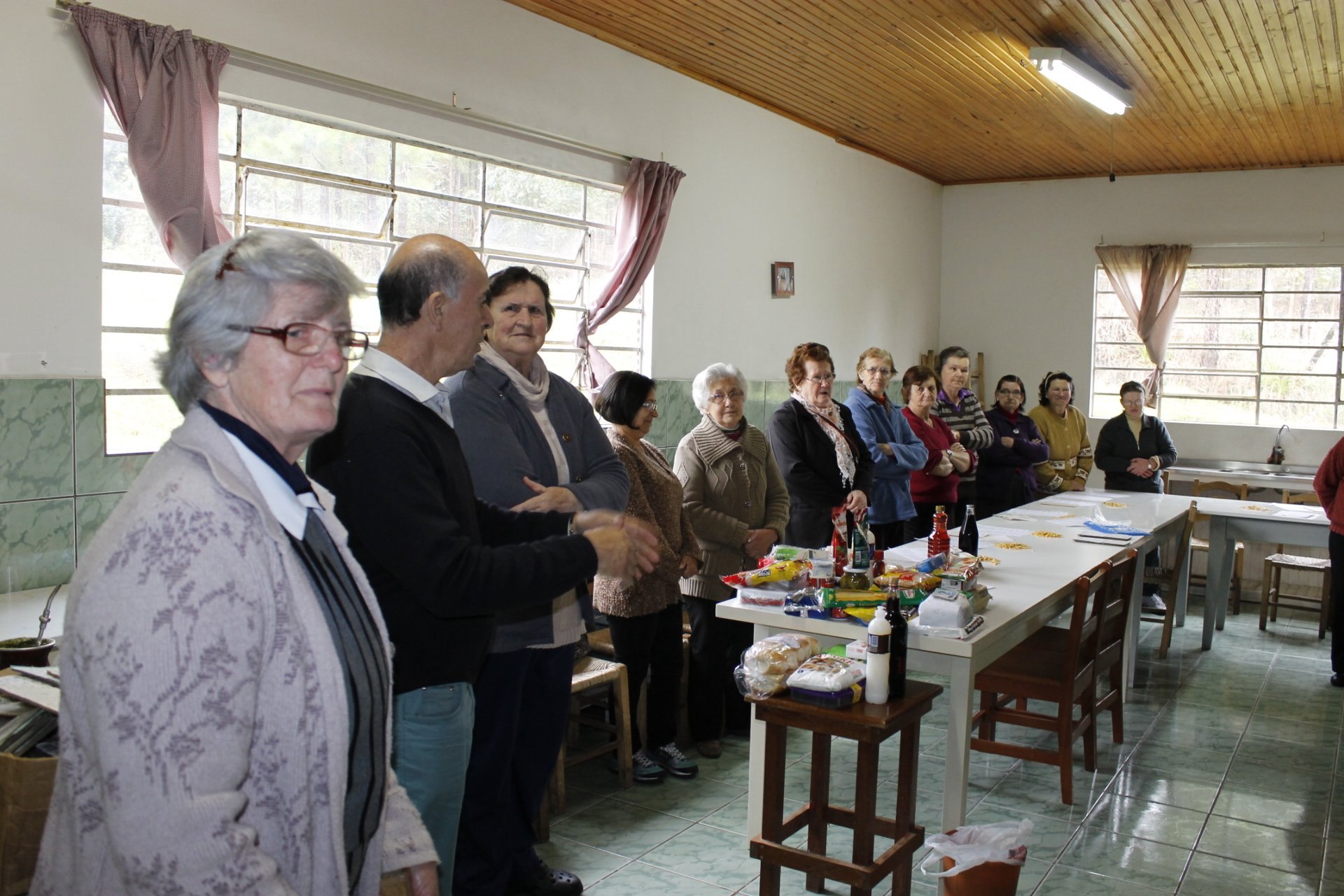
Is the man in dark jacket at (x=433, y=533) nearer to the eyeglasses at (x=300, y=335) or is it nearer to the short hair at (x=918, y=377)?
the eyeglasses at (x=300, y=335)

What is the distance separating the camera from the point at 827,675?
104 inches

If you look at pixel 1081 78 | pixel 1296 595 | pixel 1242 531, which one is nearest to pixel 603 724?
pixel 1242 531

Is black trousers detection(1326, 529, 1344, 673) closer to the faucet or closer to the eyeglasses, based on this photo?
the faucet

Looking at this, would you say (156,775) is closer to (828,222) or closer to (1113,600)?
(1113,600)

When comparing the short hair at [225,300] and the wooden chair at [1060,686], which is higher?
the short hair at [225,300]

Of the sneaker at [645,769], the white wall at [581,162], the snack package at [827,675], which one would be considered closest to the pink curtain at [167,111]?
the white wall at [581,162]

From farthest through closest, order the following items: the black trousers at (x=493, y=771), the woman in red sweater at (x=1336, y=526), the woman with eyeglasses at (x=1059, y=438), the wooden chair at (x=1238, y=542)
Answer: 1. the wooden chair at (x=1238, y=542)
2. the woman with eyeglasses at (x=1059, y=438)
3. the woman in red sweater at (x=1336, y=526)
4. the black trousers at (x=493, y=771)

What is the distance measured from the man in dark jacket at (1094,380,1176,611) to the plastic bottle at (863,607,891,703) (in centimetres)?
480

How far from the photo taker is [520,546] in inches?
74.3

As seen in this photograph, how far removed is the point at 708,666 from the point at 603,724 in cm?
50

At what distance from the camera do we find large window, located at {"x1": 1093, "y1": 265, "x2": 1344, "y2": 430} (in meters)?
8.38

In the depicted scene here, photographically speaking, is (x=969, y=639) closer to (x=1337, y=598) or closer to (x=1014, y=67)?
(x=1337, y=598)

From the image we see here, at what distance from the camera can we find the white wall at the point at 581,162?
3330 mm

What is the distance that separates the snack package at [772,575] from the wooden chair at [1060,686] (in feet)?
2.70
